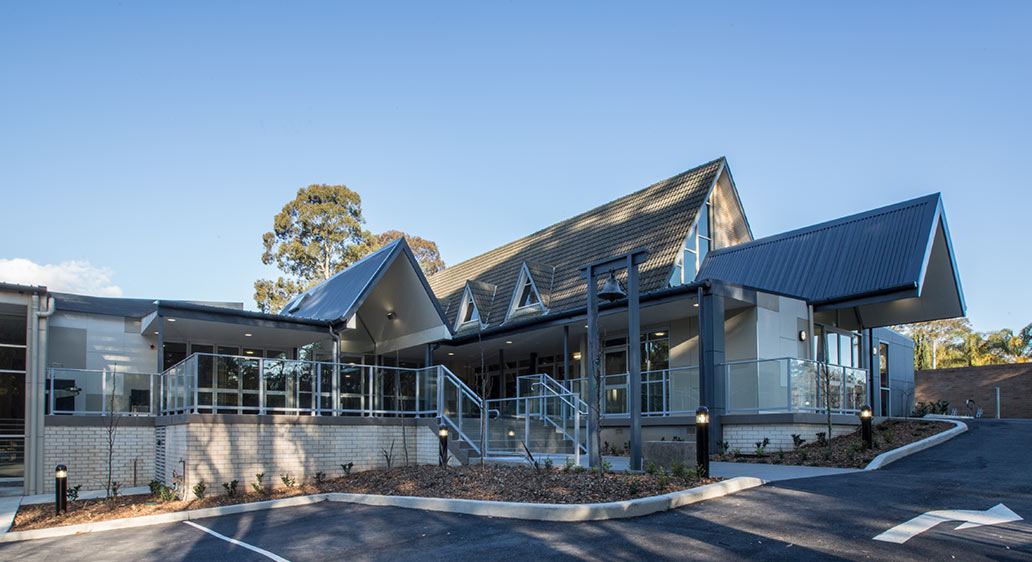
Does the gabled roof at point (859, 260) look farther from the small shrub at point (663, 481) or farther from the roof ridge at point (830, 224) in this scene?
the small shrub at point (663, 481)

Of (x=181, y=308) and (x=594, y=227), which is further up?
(x=594, y=227)

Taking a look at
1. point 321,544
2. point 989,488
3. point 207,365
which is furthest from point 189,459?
point 989,488

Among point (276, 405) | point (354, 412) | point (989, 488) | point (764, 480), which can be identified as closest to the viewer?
point (989, 488)

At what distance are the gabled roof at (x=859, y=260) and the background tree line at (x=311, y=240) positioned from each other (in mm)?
29092

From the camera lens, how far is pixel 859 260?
69.2ft

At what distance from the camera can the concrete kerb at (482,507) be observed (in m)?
9.88

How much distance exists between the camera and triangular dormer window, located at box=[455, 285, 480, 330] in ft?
91.7

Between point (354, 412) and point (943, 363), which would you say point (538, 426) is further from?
point (943, 363)

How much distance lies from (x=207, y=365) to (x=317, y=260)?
111ft

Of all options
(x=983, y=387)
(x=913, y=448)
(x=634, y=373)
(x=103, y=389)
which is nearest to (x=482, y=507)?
(x=634, y=373)

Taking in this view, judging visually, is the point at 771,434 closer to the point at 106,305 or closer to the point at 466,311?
the point at 466,311

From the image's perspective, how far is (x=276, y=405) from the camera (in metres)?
15.9

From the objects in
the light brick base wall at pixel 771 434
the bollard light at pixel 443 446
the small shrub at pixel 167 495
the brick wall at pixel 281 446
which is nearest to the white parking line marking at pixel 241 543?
the small shrub at pixel 167 495

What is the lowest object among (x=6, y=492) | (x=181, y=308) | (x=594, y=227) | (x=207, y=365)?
(x=6, y=492)
